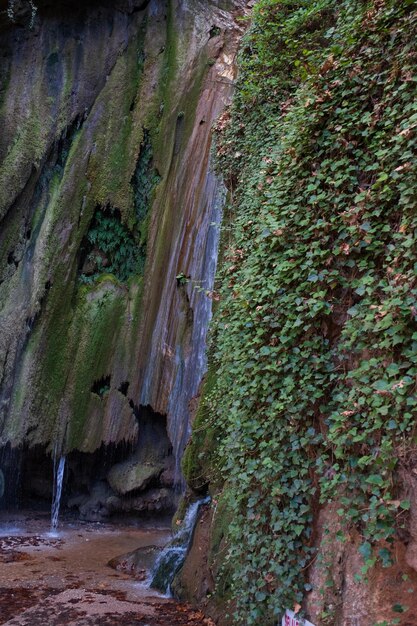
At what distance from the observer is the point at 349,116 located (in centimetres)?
410

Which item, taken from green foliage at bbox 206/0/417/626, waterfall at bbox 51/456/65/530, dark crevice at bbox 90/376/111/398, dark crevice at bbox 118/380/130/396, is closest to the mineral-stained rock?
waterfall at bbox 51/456/65/530

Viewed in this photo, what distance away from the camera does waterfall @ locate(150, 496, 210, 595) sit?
6051 millimetres

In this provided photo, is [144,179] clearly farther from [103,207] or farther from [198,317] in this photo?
[198,317]

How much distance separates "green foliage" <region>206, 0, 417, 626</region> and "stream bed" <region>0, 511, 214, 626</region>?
1.71 meters

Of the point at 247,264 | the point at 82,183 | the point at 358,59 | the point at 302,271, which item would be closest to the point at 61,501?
the point at 82,183

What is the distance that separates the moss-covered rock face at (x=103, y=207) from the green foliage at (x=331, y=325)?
13.0 ft

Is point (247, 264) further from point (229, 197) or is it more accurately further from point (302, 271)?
point (229, 197)

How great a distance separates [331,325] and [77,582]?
14.5 feet

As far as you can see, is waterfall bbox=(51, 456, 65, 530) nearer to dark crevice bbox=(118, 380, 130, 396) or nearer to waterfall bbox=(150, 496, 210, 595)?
dark crevice bbox=(118, 380, 130, 396)

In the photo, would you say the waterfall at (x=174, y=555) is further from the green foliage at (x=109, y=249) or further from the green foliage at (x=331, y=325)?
the green foliage at (x=109, y=249)

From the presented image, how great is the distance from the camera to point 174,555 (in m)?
6.29

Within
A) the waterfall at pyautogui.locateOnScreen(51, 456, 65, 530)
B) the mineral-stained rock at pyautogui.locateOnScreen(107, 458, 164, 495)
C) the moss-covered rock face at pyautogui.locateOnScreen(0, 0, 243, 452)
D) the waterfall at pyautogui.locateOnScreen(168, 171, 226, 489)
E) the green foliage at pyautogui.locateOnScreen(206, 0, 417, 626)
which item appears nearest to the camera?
the green foliage at pyautogui.locateOnScreen(206, 0, 417, 626)

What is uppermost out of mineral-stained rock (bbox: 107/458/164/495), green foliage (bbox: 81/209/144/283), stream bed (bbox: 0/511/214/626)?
green foliage (bbox: 81/209/144/283)

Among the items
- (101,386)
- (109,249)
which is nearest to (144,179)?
(109,249)
